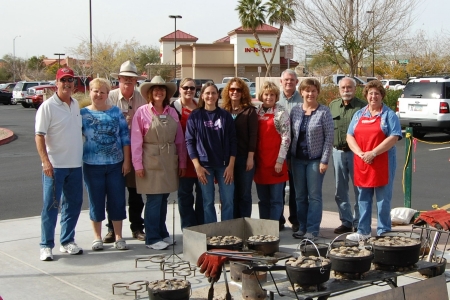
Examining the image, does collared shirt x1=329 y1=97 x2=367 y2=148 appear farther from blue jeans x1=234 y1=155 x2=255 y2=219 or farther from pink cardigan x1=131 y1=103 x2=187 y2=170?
pink cardigan x1=131 y1=103 x2=187 y2=170

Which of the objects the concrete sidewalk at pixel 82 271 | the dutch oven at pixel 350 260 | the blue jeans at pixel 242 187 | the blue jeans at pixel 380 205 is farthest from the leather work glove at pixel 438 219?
the blue jeans at pixel 242 187

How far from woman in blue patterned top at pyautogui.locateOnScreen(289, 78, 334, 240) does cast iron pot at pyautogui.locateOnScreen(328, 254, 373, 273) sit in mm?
2353

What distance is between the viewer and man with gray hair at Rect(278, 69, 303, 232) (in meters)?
7.48

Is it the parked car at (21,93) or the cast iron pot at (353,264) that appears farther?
the parked car at (21,93)

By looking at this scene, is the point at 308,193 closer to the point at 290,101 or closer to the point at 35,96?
the point at 290,101

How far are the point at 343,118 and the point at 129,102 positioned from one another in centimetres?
260

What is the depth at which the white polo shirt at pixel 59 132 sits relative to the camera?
644 centimetres

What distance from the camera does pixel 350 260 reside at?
4617mm

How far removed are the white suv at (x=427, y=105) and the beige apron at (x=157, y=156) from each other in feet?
44.4

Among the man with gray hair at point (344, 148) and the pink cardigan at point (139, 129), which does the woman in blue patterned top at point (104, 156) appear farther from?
the man with gray hair at point (344, 148)

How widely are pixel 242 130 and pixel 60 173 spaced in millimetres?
2049

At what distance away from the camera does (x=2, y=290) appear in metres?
5.59

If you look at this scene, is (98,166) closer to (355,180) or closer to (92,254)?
(92,254)

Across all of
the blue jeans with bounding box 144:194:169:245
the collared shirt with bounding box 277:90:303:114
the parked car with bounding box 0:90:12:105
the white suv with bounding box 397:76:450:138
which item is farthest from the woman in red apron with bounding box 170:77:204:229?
the parked car with bounding box 0:90:12:105
